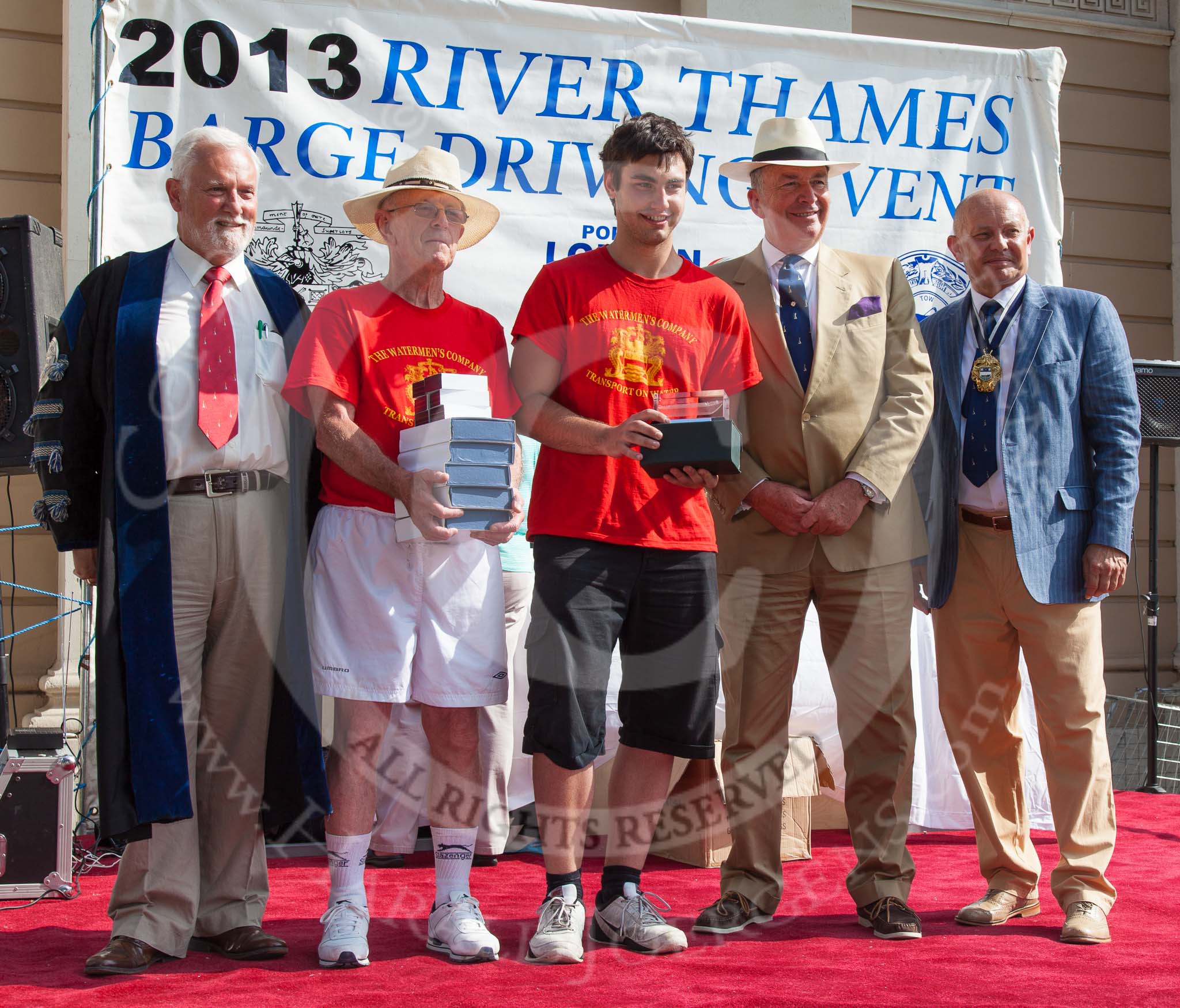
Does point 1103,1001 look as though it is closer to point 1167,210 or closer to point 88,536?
point 88,536

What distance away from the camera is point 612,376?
9.70 feet

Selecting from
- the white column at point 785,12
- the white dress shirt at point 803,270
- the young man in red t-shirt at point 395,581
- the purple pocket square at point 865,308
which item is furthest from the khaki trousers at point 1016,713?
the white column at point 785,12

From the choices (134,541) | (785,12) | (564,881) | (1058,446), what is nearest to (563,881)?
(564,881)

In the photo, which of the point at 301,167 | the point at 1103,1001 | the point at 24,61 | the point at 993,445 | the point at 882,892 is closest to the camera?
the point at 1103,1001

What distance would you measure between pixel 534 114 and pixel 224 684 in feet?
9.01

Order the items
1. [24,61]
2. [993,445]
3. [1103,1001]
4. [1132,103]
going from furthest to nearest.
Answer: [1132,103] < [24,61] < [993,445] < [1103,1001]

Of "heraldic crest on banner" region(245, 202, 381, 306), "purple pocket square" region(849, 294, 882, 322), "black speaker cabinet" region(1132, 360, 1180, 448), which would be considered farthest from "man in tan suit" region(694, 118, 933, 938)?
"black speaker cabinet" region(1132, 360, 1180, 448)

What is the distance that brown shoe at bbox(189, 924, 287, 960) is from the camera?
2855mm

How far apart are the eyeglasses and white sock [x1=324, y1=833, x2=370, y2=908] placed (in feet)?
4.82

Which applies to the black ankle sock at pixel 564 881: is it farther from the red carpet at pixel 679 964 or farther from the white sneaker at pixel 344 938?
the white sneaker at pixel 344 938

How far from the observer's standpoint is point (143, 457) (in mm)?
2863

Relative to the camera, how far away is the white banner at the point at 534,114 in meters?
4.47

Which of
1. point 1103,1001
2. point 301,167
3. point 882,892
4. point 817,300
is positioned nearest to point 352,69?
point 301,167

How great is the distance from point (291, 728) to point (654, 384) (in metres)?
1.20
